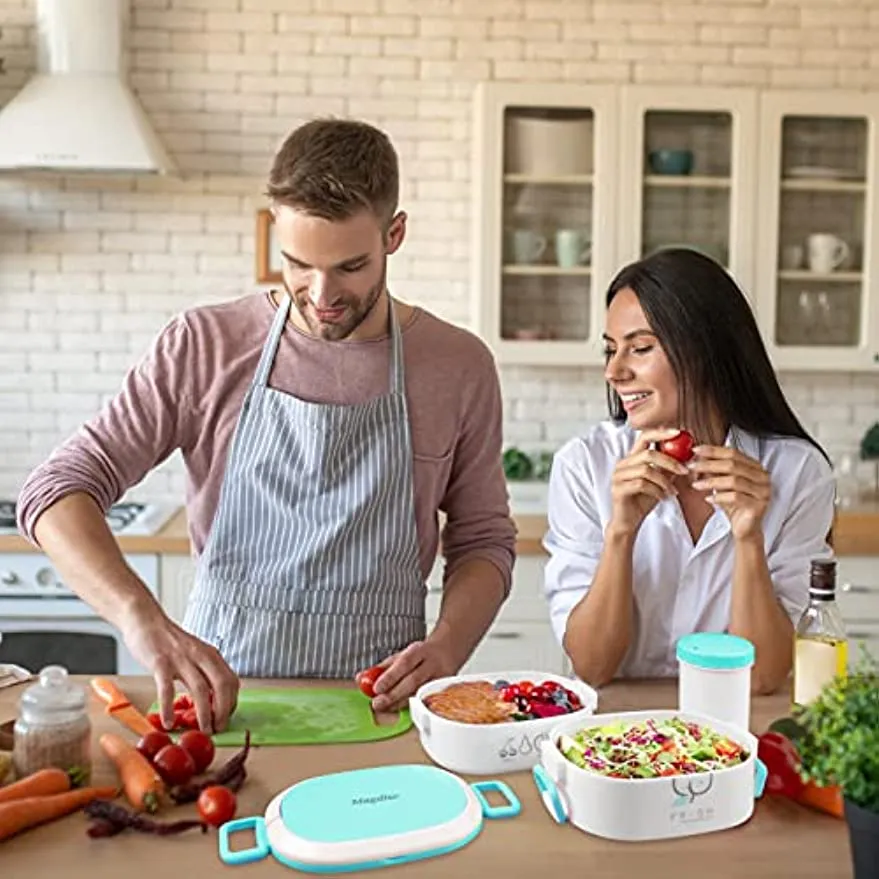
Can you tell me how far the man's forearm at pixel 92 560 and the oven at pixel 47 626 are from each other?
1.70m

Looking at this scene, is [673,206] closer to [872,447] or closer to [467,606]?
[872,447]

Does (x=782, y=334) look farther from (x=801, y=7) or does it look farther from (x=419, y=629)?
(x=419, y=629)

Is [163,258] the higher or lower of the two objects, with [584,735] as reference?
higher

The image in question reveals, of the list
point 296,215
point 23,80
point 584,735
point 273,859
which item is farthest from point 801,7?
point 273,859

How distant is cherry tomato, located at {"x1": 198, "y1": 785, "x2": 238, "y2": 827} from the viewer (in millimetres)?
1425

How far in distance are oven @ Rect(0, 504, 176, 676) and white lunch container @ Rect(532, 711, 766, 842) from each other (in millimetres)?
2366

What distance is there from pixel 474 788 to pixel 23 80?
3.37 metres

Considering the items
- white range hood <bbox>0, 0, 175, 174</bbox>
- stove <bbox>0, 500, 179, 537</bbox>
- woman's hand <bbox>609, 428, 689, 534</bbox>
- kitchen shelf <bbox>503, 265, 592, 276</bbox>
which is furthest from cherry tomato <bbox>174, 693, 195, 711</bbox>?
kitchen shelf <bbox>503, 265, 592, 276</bbox>

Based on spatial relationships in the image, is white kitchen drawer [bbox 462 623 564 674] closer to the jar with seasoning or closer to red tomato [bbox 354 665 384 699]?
red tomato [bbox 354 665 384 699]

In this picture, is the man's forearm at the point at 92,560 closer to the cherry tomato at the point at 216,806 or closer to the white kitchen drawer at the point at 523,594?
the cherry tomato at the point at 216,806

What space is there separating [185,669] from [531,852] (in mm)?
571

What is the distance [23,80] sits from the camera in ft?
13.4

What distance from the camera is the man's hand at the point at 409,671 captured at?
5.97 ft

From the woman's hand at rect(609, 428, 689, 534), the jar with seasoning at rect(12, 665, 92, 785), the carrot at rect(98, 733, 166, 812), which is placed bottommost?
the carrot at rect(98, 733, 166, 812)
